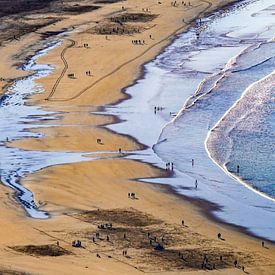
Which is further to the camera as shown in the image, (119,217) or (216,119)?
(216,119)

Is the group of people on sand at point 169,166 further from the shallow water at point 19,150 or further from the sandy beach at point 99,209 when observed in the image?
the shallow water at point 19,150

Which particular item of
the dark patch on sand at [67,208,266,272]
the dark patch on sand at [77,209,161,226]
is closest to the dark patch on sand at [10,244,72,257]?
the dark patch on sand at [67,208,266,272]

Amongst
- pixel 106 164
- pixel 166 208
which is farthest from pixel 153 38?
pixel 166 208

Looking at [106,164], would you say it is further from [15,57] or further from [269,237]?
[15,57]

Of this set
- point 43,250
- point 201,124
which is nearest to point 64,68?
point 201,124

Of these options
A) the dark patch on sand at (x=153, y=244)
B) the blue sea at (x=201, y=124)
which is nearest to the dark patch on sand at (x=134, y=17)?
the blue sea at (x=201, y=124)

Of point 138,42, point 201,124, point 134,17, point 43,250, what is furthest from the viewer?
point 134,17

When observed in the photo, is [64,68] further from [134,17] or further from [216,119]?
[134,17]
